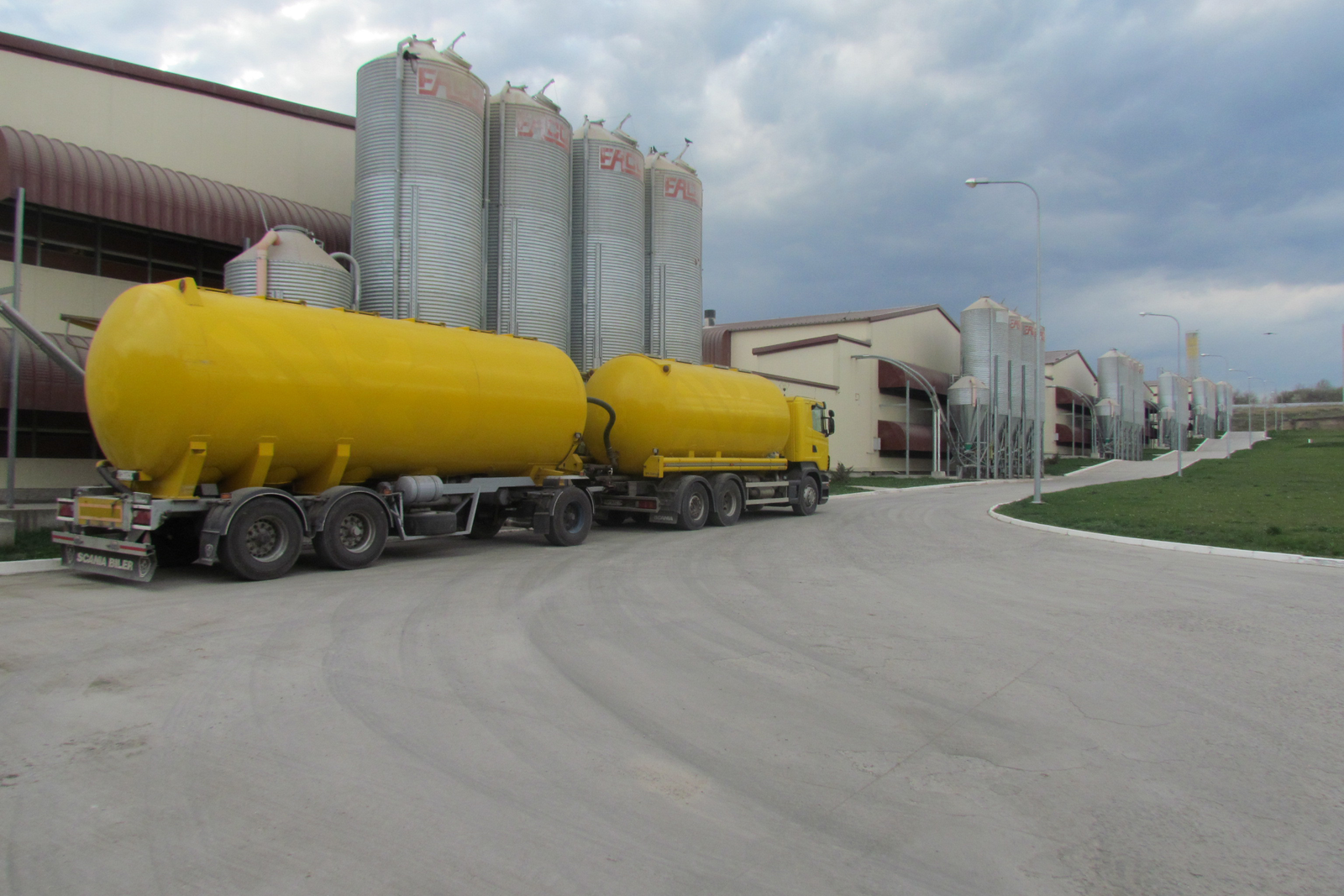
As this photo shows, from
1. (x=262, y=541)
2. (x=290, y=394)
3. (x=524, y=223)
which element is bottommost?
(x=262, y=541)

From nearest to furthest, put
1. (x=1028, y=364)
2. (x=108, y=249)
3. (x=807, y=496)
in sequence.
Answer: (x=108, y=249)
(x=807, y=496)
(x=1028, y=364)

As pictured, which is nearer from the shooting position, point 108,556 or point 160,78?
point 108,556

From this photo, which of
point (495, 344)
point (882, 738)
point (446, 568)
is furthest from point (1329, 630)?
point (495, 344)

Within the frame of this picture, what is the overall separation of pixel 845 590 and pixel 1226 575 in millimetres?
5698

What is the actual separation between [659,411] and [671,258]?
751cm

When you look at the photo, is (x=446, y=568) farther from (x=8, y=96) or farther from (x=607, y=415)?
(x=8, y=96)

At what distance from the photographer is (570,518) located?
14992 mm

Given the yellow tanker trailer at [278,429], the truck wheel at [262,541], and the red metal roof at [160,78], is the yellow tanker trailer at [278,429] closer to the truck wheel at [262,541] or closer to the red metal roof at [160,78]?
the truck wheel at [262,541]

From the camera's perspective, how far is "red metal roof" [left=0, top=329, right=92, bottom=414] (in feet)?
49.3

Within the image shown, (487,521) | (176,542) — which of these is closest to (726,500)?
(487,521)

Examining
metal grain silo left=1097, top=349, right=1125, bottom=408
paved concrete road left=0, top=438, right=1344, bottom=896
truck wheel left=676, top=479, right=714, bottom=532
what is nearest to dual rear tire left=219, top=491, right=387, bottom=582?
paved concrete road left=0, top=438, right=1344, bottom=896

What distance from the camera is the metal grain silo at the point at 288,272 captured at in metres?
15.6

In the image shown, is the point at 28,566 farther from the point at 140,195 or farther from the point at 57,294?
the point at 140,195

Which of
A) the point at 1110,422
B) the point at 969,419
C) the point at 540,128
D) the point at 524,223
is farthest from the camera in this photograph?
the point at 1110,422
